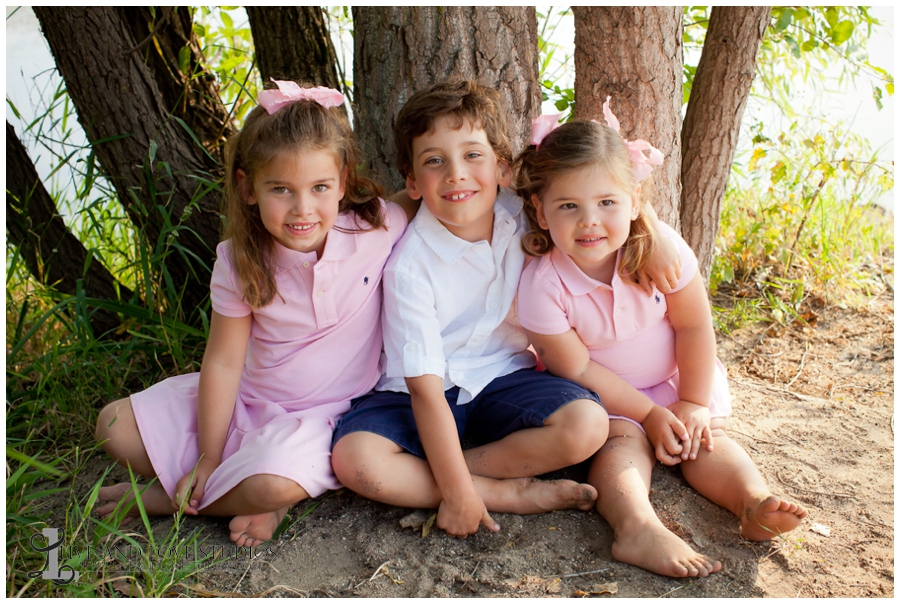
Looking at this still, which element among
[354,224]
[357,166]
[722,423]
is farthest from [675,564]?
[357,166]

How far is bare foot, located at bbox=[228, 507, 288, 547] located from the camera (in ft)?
6.62

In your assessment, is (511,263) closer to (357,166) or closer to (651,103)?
(357,166)

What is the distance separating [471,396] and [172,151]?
1586 mm

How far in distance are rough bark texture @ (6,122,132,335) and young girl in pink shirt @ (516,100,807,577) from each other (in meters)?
1.90

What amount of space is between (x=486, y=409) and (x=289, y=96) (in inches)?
42.4

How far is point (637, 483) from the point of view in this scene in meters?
2.06

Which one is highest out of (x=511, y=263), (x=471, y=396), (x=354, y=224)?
(x=354, y=224)

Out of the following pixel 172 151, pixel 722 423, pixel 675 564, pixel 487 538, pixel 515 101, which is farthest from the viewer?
pixel 172 151

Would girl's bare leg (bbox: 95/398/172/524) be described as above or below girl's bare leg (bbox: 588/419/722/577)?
above

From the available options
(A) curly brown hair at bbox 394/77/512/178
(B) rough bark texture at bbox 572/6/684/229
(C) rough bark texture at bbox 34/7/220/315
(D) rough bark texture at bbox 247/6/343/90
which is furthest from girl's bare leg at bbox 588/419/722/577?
(D) rough bark texture at bbox 247/6/343/90

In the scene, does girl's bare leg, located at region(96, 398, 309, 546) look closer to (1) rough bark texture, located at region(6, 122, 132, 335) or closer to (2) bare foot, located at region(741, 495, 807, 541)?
(1) rough bark texture, located at region(6, 122, 132, 335)

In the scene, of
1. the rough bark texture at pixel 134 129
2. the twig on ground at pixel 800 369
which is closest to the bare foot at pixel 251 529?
the rough bark texture at pixel 134 129

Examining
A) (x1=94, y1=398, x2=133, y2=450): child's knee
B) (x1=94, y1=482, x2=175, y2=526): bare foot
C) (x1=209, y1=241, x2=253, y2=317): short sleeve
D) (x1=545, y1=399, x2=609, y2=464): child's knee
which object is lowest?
(x1=94, y1=482, x2=175, y2=526): bare foot

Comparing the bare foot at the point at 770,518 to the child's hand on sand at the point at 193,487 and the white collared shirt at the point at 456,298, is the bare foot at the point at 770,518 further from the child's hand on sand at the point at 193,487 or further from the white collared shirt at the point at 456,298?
the child's hand on sand at the point at 193,487
